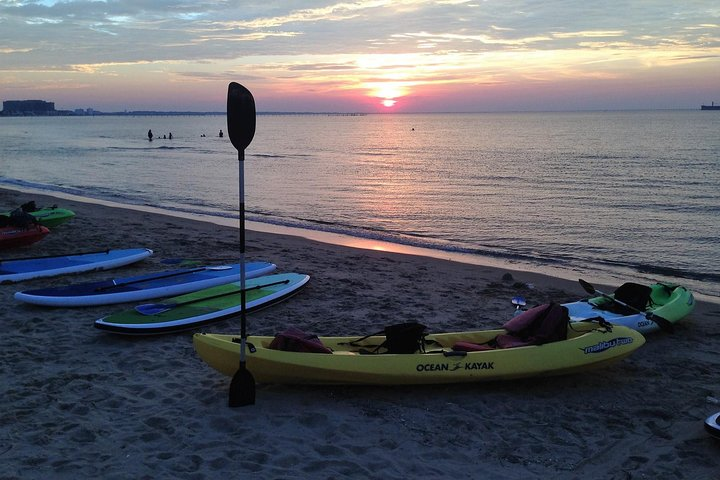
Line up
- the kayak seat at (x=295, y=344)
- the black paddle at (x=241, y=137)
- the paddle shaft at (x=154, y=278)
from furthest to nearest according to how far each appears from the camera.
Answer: the paddle shaft at (x=154, y=278) < the kayak seat at (x=295, y=344) < the black paddle at (x=241, y=137)

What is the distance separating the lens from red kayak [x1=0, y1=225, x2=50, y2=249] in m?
10.9

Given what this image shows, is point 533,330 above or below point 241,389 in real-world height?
above

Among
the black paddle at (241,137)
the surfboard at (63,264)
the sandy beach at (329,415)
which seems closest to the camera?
the sandy beach at (329,415)

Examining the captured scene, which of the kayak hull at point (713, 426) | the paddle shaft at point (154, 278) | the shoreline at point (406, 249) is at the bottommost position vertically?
the shoreline at point (406, 249)

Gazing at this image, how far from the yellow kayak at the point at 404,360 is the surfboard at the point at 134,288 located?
298cm

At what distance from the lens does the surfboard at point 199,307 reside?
264 inches

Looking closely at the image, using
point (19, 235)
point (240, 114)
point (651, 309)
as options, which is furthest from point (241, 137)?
point (19, 235)

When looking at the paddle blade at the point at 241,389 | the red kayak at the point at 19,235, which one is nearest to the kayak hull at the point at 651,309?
the paddle blade at the point at 241,389

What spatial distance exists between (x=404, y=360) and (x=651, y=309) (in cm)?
400

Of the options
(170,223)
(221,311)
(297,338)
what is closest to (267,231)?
(170,223)

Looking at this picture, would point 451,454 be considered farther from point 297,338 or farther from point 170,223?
point 170,223

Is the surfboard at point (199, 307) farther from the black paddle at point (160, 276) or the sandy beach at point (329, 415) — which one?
the black paddle at point (160, 276)

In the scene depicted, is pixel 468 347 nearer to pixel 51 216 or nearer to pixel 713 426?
pixel 713 426

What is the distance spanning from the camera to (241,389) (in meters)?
5.06
